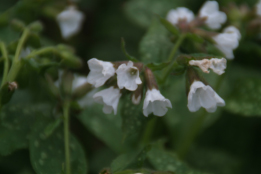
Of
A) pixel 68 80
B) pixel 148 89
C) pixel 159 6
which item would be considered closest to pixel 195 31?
pixel 148 89

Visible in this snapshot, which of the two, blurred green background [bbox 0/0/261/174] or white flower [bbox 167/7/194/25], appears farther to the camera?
white flower [bbox 167/7/194/25]

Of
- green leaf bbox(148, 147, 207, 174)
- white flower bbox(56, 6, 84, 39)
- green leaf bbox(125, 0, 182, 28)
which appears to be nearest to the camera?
green leaf bbox(148, 147, 207, 174)

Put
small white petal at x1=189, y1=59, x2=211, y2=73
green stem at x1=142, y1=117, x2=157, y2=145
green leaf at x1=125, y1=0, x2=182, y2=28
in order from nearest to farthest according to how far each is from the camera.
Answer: small white petal at x1=189, y1=59, x2=211, y2=73 → green stem at x1=142, y1=117, x2=157, y2=145 → green leaf at x1=125, y1=0, x2=182, y2=28

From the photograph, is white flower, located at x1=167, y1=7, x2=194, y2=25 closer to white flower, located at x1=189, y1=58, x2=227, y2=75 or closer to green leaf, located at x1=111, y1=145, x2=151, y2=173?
white flower, located at x1=189, y1=58, x2=227, y2=75

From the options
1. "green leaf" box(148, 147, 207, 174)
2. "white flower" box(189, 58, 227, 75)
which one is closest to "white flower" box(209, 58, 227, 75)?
"white flower" box(189, 58, 227, 75)

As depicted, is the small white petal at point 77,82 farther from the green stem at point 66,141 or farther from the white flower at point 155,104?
the white flower at point 155,104

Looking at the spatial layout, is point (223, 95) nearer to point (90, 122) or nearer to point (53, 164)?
point (90, 122)

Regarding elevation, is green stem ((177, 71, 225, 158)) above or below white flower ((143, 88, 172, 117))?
below
